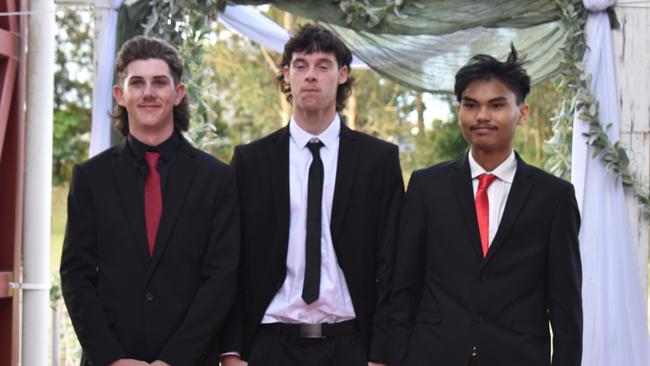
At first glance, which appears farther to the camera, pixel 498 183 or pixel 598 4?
pixel 598 4

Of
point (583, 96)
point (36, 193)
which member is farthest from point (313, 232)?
point (583, 96)

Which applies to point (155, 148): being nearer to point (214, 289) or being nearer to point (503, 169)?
point (214, 289)

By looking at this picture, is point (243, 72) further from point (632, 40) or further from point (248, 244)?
point (248, 244)

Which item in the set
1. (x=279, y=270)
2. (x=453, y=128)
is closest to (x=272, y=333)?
(x=279, y=270)

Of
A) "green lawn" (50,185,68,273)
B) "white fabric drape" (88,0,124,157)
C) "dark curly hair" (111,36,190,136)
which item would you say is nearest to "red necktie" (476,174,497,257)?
"dark curly hair" (111,36,190,136)

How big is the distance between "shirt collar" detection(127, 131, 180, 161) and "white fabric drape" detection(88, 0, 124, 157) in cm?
180

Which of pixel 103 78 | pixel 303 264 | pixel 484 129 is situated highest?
pixel 103 78

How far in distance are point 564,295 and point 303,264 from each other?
34.9 inches

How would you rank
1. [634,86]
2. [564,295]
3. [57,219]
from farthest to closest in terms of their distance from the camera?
[57,219] < [634,86] < [564,295]

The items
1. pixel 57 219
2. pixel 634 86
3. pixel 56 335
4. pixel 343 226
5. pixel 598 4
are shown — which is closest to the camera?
pixel 343 226

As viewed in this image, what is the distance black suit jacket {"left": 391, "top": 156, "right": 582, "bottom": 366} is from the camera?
3031 millimetres

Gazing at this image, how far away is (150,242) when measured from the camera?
3.17 m

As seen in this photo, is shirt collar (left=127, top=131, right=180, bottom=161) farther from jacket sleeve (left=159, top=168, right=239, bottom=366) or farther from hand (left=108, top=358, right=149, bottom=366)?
hand (left=108, top=358, right=149, bottom=366)

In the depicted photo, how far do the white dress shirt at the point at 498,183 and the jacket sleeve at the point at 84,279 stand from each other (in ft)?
4.23
